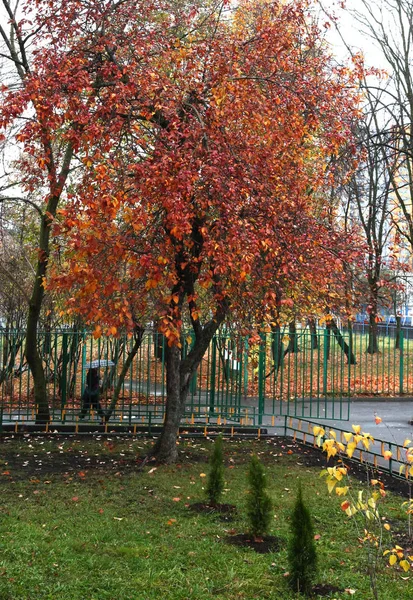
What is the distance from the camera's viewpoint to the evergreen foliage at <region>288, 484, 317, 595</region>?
566 centimetres

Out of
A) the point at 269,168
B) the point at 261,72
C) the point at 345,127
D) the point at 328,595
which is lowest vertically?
the point at 328,595

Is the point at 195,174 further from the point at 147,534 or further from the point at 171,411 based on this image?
the point at 171,411

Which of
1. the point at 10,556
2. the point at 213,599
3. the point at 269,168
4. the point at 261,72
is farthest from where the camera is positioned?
the point at 261,72

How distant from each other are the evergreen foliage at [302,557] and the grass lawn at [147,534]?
12 centimetres

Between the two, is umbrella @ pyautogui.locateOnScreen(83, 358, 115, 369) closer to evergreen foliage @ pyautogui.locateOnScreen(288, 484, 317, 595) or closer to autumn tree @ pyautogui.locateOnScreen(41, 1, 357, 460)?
autumn tree @ pyautogui.locateOnScreen(41, 1, 357, 460)

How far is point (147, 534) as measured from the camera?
7.15 meters

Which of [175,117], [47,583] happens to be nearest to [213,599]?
[47,583]

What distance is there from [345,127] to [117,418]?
752cm

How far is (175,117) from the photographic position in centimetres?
930

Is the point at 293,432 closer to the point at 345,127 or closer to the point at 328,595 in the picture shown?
the point at 345,127

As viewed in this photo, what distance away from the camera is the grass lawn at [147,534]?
18.8ft

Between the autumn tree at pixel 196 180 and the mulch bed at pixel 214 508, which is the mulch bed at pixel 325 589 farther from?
the autumn tree at pixel 196 180

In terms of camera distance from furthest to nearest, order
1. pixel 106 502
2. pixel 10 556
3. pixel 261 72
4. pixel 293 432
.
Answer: pixel 293 432 < pixel 261 72 < pixel 106 502 < pixel 10 556

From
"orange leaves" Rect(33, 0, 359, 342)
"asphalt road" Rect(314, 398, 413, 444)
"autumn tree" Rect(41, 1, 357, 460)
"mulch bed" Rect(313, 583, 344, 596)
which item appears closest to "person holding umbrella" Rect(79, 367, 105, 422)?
"autumn tree" Rect(41, 1, 357, 460)
